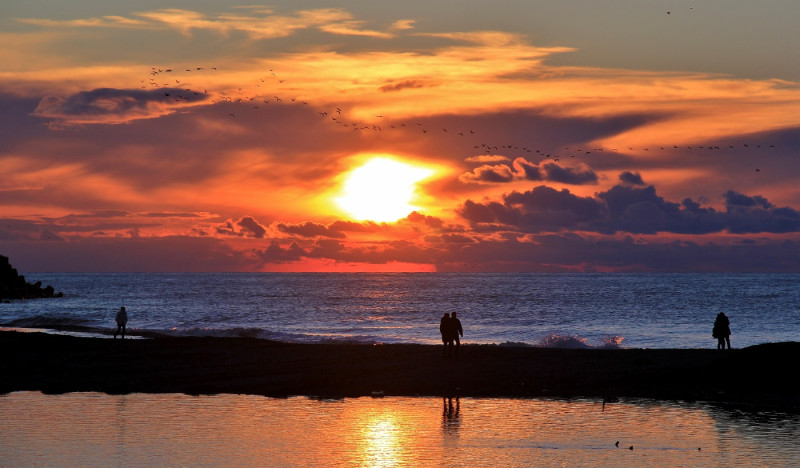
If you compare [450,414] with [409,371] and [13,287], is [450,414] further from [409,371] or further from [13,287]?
[13,287]

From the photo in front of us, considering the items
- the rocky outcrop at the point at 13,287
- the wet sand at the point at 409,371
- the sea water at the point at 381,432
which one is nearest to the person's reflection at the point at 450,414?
the sea water at the point at 381,432

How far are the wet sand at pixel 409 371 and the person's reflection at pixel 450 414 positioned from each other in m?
1.43

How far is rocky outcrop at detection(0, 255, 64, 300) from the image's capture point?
12712 cm

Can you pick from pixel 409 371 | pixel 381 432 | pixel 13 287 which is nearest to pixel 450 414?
pixel 381 432

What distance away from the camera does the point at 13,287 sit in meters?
132

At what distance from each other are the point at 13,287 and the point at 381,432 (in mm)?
125270

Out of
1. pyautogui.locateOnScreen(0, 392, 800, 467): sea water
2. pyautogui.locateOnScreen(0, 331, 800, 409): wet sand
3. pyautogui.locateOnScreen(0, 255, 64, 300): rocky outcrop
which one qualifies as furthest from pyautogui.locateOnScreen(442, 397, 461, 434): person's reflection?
pyautogui.locateOnScreen(0, 255, 64, 300): rocky outcrop

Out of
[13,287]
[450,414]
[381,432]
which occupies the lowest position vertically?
[381,432]

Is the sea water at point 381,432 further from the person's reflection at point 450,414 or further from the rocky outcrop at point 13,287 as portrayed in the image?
the rocky outcrop at point 13,287

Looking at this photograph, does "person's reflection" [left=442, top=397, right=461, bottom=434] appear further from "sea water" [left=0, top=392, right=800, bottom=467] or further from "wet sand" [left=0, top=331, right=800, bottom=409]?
"wet sand" [left=0, top=331, right=800, bottom=409]

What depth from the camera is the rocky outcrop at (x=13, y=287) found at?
5005 inches

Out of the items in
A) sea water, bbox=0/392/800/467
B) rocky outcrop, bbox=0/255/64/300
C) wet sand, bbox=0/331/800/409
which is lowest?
sea water, bbox=0/392/800/467

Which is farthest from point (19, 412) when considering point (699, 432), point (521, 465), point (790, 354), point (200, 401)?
point (790, 354)

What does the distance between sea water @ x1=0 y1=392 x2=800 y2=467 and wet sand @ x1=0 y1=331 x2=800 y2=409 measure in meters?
1.82
